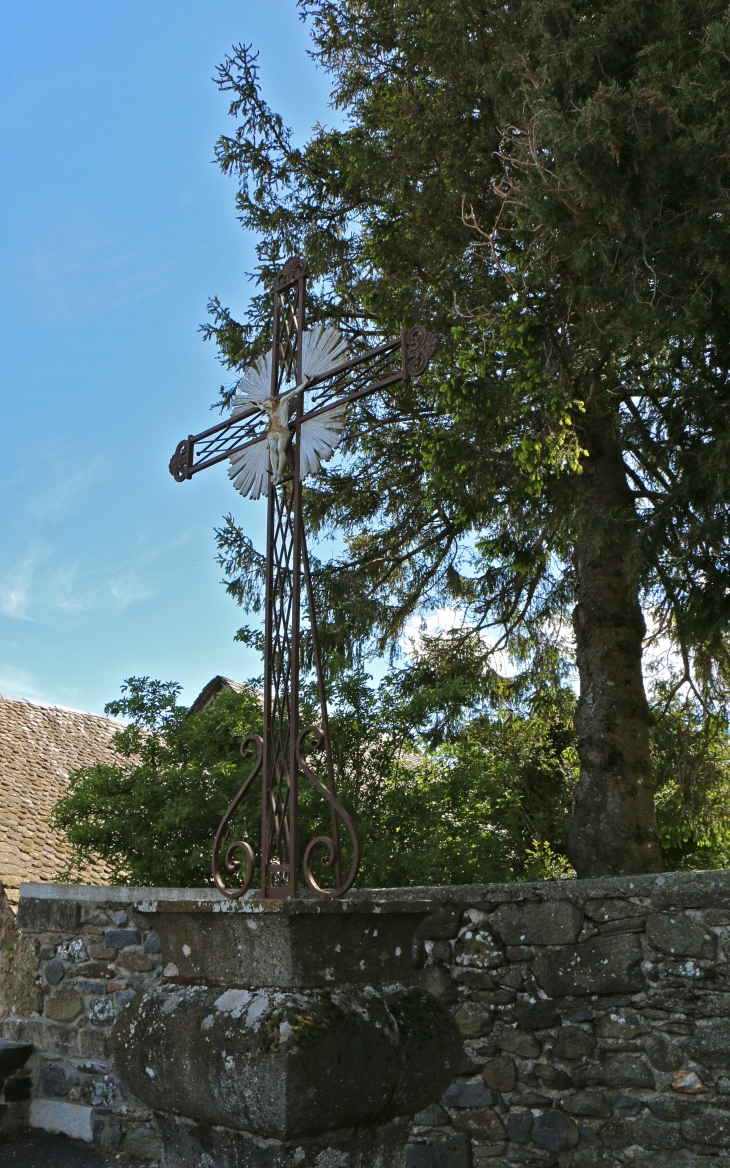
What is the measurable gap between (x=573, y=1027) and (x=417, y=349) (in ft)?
9.27

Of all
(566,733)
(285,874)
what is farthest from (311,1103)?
(566,733)

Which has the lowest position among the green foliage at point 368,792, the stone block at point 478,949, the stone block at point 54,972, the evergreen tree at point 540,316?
the stone block at point 54,972

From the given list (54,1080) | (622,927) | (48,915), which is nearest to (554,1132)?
(622,927)

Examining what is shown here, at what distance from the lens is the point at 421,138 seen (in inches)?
274

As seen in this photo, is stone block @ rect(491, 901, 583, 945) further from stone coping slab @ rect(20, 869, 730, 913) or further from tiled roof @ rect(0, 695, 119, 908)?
tiled roof @ rect(0, 695, 119, 908)

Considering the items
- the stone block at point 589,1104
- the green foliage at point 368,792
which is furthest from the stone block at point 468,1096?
the green foliage at point 368,792

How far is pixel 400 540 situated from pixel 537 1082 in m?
5.32

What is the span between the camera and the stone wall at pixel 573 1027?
3652 millimetres

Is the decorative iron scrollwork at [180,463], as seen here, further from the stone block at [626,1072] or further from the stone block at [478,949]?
the stone block at [626,1072]

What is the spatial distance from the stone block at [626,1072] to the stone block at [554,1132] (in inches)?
9.9

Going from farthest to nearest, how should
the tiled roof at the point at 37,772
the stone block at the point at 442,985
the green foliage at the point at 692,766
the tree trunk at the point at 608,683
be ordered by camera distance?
1. the tiled roof at the point at 37,772
2. the green foliage at the point at 692,766
3. the tree trunk at the point at 608,683
4. the stone block at the point at 442,985

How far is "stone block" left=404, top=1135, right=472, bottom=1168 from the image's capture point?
3998 mm

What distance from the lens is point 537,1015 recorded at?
396 cm

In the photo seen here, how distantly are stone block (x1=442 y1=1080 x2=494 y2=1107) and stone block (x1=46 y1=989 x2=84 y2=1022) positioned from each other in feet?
6.27
